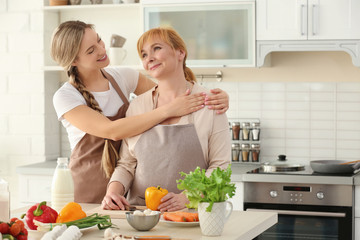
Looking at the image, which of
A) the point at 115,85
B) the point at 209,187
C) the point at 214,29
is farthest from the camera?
the point at 214,29

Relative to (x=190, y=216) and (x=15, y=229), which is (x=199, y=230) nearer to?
(x=190, y=216)

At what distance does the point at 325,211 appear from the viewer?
13.3 feet

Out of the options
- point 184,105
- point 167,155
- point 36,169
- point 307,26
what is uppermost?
point 307,26

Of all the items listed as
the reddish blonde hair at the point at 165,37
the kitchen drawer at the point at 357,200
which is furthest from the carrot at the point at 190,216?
the kitchen drawer at the point at 357,200

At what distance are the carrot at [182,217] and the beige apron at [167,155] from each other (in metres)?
0.39

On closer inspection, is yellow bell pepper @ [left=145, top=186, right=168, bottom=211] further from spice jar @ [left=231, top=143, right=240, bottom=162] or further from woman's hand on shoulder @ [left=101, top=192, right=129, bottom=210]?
spice jar @ [left=231, top=143, right=240, bottom=162]

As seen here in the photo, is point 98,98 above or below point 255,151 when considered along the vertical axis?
above

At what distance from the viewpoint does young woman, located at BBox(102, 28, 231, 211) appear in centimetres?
274

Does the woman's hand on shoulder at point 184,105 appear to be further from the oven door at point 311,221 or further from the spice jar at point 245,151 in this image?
the spice jar at point 245,151

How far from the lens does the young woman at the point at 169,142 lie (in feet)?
8.98

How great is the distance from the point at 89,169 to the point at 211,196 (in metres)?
0.97

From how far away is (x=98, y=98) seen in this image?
298 centimetres

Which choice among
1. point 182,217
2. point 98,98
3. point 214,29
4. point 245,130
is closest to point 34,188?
point 245,130

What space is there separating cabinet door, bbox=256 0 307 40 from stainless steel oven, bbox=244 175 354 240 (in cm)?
98
